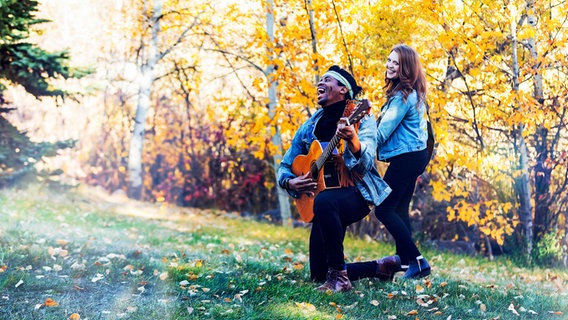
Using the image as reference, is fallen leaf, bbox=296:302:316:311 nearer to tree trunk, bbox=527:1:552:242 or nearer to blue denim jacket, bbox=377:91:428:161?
blue denim jacket, bbox=377:91:428:161

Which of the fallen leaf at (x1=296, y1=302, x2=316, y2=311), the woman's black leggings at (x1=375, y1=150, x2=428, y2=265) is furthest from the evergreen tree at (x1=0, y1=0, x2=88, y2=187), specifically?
the fallen leaf at (x1=296, y1=302, x2=316, y2=311)

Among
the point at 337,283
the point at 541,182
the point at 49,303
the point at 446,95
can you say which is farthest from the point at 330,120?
the point at 541,182

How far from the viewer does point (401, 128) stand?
178 inches

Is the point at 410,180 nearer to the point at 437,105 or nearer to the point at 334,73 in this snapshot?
the point at 334,73

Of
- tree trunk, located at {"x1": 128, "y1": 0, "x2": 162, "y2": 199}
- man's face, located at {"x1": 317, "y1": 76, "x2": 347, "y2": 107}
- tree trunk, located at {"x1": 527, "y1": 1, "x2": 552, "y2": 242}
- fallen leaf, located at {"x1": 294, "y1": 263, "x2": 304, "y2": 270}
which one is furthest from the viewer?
tree trunk, located at {"x1": 128, "y1": 0, "x2": 162, "y2": 199}

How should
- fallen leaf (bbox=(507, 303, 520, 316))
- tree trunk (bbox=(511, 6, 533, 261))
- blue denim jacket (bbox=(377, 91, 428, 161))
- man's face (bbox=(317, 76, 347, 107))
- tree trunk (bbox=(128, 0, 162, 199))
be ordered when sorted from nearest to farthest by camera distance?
fallen leaf (bbox=(507, 303, 520, 316)), man's face (bbox=(317, 76, 347, 107)), blue denim jacket (bbox=(377, 91, 428, 161)), tree trunk (bbox=(511, 6, 533, 261)), tree trunk (bbox=(128, 0, 162, 199))

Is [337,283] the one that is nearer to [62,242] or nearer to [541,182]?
[62,242]

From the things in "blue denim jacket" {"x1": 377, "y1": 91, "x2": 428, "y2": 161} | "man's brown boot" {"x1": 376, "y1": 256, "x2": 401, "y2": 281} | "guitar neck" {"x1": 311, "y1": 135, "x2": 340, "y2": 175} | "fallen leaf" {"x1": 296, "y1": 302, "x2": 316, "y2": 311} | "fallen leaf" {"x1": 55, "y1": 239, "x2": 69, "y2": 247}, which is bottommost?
"fallen leaf" {"x1": 296, "y1": 302, "x2": 316, "y2": 311}

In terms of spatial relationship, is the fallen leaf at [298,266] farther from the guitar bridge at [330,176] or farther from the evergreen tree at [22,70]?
the evergreen tree at [22,70]

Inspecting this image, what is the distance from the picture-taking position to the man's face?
413 centimetres

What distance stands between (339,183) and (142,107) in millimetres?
9276

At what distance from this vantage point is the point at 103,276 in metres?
4.40

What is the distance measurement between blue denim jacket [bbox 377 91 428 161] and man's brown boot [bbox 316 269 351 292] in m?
0.95

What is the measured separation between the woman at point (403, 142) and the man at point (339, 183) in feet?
1.15
